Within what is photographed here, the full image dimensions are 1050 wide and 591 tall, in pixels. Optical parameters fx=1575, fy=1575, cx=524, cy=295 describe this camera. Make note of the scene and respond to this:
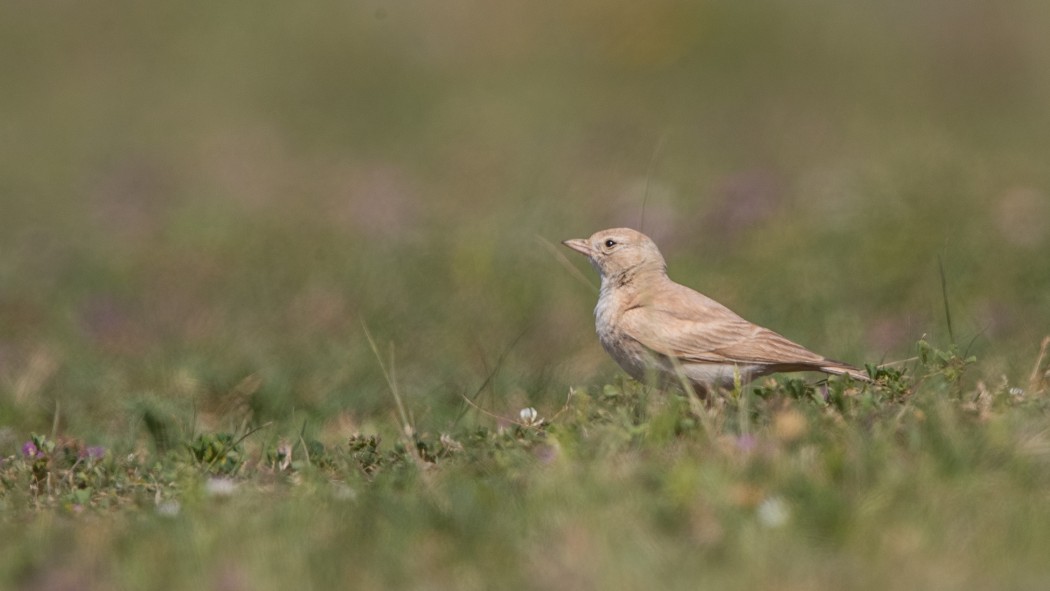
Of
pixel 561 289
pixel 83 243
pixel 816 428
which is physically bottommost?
pixel 83 243

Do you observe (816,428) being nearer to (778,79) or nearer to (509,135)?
(509,135)

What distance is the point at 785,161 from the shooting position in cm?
1383

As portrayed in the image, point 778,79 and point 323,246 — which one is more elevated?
point 778,79

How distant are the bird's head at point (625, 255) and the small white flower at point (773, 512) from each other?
2434mm

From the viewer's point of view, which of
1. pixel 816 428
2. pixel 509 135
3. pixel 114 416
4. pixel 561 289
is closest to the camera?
pixel 816 428

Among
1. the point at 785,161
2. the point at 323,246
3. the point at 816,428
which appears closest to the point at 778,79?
the point at 785,161

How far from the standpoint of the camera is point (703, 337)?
645cm

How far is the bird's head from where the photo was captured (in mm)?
6965

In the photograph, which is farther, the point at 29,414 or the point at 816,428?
the point at 29,414

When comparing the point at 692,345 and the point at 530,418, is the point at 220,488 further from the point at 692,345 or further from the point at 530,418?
the point at 692,345

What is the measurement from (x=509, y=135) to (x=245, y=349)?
22.1 feet

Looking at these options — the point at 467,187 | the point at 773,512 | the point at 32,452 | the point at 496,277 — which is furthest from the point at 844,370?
the point at 467,187

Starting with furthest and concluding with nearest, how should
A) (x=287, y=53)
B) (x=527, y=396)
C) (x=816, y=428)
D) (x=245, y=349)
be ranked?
(x=287, y=53)
(x=245, y=349)
(x=527, y=396)
(x=816, y=428)

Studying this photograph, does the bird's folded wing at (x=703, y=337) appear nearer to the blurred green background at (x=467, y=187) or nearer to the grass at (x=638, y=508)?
the grass at (x=638, y=508)
